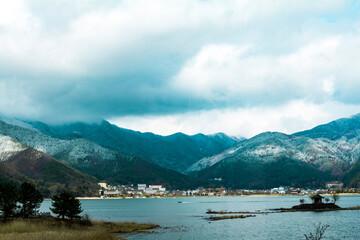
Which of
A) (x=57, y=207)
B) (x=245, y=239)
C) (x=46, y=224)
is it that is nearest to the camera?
(x=46, y=224)

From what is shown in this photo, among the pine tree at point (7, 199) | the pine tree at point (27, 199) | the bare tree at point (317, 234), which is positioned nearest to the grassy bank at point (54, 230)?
the pine tree at point (7, 199)

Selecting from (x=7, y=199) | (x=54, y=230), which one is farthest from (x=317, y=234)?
(x=7, y=199)

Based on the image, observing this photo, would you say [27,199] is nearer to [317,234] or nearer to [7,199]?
[7,199]

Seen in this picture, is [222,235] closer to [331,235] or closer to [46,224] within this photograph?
[331,235]

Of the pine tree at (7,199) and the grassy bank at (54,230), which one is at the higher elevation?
the pine tree at (7,199)

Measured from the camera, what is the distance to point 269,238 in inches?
4338

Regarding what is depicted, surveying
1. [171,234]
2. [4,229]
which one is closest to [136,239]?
[171,234]

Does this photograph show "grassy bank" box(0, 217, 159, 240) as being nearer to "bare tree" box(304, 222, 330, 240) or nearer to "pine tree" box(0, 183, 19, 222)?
"pine tree" box(0, 183, 19, 222)

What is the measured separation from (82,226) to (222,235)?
140 feet

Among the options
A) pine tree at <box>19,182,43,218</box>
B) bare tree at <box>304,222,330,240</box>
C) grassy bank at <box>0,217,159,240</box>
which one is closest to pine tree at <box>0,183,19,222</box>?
pine tree at <box>19,182,43,218</box>

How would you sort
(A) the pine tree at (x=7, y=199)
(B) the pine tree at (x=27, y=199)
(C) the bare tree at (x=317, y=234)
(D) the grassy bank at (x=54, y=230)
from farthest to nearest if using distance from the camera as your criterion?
(B) the pine tree at (x=27, y=199)
(A) the pine tree at (x=7, y=199)
(D) the grassy bank at (x=54, y=230)
(C) the bare tree at (x=317, y=234)

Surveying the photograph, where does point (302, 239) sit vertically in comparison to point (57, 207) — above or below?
below

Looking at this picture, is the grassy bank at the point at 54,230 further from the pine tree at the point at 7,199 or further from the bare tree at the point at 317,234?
the bare tree at the point at 317,234

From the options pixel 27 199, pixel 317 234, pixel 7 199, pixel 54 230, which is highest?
pixel 7 199
